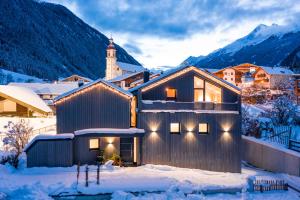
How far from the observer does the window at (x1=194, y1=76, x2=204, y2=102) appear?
90.3ft

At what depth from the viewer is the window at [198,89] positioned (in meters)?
27.5

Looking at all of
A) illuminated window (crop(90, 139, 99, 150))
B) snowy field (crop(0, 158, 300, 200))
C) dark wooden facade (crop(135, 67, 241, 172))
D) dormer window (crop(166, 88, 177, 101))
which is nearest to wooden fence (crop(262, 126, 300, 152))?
dark wooden facade (crop(135, 67, 241, 172))

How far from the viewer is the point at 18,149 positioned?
71.5 ft

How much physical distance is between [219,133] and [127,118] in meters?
8.43

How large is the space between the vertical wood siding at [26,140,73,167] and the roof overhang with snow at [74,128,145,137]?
A: 4.99ft

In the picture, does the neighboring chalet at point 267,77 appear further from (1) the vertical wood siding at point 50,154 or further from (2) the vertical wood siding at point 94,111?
(1) the vertical wood siding at point 50,154

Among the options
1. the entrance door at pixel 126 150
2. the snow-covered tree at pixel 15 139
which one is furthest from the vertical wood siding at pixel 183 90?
the snow-covered tree at pixel 15 139

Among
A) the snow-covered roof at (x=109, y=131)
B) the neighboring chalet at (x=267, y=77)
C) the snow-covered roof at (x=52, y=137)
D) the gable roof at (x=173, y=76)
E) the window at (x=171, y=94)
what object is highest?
the neighboring chalet at (x=267, y=77)

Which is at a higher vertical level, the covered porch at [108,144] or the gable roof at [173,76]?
the gable roof at [173,76]

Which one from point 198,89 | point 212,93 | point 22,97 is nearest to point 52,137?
point 198,89

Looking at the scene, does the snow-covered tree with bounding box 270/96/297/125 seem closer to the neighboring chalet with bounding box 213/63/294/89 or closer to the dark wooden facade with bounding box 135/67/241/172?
the dark wooden facade with bounding box 135/67/241/172

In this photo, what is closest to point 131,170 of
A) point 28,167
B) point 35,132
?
point 28,167

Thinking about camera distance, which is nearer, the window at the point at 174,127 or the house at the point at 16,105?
the window at the point at 174,127

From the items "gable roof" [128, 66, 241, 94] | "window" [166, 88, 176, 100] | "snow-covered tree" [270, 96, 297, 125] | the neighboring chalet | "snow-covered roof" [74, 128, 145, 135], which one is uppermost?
the neighboring chalet
